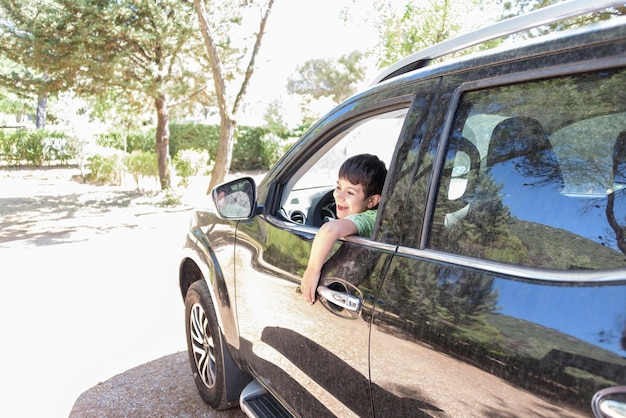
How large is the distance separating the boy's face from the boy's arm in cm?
28

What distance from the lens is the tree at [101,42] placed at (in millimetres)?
11258

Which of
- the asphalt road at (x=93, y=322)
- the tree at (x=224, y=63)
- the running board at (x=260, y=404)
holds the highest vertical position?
the tree at (x=224, y=63)

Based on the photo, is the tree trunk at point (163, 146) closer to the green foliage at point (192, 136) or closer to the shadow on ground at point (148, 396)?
the green foliage at point (192, 136)

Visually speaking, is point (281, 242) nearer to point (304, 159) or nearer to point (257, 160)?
point (304, 159)

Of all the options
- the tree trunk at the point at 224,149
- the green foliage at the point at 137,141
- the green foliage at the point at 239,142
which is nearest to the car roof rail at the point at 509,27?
the tree trunk at the point at 224,149

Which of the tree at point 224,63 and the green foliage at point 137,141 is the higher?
the tree at point 224,63

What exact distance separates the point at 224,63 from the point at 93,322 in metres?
10.0

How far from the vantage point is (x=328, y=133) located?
2285mm

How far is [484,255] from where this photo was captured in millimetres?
1433

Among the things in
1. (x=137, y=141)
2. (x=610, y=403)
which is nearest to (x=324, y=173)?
(x=610, y=403)

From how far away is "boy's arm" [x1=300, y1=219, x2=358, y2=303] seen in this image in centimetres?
190

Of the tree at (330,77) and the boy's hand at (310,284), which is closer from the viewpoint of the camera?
the boy's hand at (310,284)

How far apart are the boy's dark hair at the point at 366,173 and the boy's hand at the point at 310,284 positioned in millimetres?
464

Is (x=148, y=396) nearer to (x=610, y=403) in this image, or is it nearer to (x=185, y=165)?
(x=610, y=403)
